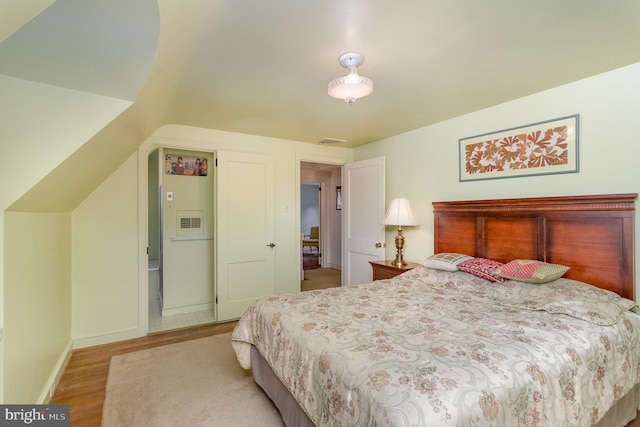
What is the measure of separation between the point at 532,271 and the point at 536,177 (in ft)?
2.89

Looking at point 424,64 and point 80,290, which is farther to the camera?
point 80,290

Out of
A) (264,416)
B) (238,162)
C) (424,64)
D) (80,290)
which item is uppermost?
(424,64)

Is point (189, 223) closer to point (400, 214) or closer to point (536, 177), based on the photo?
point (400, 214)

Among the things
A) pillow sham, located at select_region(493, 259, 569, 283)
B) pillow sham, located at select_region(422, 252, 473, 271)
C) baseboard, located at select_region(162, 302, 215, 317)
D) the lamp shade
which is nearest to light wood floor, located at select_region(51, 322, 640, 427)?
baseboard, located at select_region(162, 302, 215, 317)

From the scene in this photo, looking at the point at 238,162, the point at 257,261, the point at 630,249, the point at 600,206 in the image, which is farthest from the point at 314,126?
the point at 630,249

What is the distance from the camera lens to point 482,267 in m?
2.55

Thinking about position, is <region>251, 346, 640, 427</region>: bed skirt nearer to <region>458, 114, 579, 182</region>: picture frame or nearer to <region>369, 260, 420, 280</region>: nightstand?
<region>458, 114, 579, 182</region>: picture frame

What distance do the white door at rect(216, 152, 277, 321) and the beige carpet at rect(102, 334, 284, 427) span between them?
0.92m

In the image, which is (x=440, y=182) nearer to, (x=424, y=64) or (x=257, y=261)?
(x=424, y=64)

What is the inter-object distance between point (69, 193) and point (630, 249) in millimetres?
4094

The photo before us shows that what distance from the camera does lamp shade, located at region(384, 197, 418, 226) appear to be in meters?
3.42

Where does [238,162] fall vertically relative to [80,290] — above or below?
above

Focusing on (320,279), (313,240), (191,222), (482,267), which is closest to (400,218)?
(482,267)

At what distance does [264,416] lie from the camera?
194 cm
